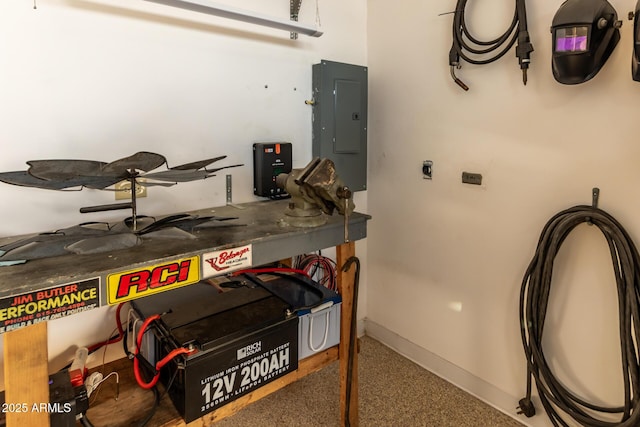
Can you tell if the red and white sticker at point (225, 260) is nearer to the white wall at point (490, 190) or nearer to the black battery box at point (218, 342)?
the black battery box at point (218, 342)

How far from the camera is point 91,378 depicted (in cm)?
140

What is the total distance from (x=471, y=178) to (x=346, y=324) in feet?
3.16

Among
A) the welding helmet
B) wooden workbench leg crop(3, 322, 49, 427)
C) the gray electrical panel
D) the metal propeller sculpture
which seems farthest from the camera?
the gray electrical panel

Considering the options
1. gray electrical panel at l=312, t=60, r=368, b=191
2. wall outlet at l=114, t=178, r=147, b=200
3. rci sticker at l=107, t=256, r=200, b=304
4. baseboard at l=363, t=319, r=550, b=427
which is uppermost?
gray electrical panel at l=312, t=60, r=368, b=191

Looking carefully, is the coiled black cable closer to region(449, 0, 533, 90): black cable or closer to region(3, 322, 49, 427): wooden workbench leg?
region(449, 0, 533, 90): black cable

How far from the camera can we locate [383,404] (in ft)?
6.86

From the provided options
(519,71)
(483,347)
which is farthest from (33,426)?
(519,71)

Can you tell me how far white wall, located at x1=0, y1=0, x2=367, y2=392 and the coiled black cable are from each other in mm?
1324

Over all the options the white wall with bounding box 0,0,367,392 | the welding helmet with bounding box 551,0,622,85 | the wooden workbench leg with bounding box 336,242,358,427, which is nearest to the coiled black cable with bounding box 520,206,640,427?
the welding helmet with bounding box 551,0,622,85

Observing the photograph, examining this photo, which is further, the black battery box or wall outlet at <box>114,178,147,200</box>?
wall outlet at <box>114,178,147,200</box>

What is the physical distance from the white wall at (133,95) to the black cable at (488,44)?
2.42ft

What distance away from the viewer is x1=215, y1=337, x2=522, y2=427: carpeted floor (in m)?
1.97

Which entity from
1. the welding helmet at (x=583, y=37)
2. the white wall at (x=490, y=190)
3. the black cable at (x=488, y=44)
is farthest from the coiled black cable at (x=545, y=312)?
the black cable at (x=488, y=44)

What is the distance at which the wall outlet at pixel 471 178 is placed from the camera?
2.01 m
